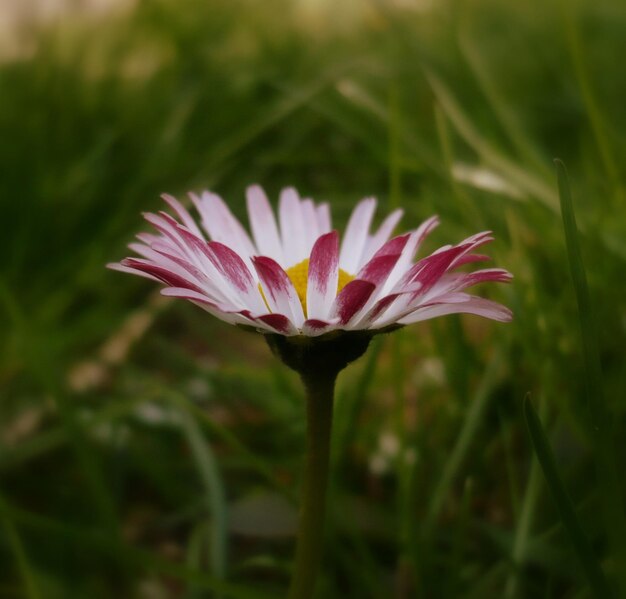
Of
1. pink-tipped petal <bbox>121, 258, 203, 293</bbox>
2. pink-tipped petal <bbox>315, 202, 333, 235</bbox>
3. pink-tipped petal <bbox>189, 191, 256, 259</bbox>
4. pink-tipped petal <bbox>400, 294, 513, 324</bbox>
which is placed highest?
pink-tipped petal <bbox>315, 202, 333, 235</bbox>

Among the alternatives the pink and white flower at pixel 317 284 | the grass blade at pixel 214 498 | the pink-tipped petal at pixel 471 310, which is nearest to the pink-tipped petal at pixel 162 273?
the pink and white flower at pixel 317 284

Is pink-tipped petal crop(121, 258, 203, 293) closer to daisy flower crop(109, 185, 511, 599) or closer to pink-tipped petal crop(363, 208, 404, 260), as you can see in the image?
daisy flower crop(109, 185, 511, 599)

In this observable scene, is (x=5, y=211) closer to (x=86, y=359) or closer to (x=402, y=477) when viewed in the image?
(x=86, y=359)

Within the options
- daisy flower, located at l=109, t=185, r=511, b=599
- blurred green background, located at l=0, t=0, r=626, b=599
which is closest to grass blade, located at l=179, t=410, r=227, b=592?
blurred green background, located at l=0, t=0, r=626, b=599

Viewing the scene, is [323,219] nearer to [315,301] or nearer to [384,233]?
[384,233]

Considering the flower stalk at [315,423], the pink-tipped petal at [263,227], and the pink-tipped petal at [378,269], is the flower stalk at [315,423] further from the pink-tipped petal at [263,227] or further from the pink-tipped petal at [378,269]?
the pink-tipped petal at [263,227]

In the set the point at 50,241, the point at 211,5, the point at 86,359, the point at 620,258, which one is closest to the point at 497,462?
the point at 620,258
